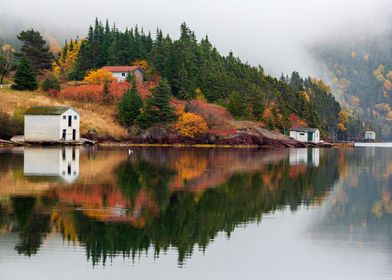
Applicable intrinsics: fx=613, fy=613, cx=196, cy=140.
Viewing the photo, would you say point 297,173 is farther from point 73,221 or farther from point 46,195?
point 73,221

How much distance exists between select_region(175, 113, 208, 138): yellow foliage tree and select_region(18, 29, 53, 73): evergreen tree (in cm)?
3951

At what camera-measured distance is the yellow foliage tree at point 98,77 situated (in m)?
114

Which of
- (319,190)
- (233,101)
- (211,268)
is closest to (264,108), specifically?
(233,101)

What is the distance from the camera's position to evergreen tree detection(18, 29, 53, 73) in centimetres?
12500

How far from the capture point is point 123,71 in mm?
118625

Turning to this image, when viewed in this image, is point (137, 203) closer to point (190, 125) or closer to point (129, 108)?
point (190, 125)

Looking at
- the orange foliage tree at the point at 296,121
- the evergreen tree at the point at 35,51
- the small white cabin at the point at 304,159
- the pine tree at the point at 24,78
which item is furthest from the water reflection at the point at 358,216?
the evergreen tree at the point at 35,51

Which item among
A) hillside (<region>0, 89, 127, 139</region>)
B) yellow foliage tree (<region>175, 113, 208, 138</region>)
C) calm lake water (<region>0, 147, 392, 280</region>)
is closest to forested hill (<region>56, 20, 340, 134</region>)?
yellow foliage tree (<region>175, 113, 208, 138</region>)

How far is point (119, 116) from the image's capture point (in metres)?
102

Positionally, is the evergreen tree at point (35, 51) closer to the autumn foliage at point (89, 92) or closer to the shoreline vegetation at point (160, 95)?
the shoreline vegetation at point (160, 95)

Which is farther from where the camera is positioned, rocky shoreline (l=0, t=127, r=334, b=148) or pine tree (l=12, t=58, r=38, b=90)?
pine tree (l=12, t=58, r=38, b=90)

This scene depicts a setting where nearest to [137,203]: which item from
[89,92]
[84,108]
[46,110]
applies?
[46,110]

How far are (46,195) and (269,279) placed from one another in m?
14.8

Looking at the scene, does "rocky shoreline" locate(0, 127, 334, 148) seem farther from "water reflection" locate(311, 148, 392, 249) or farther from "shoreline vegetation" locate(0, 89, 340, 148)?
"water reflection" locate(311, 148, 392, 249)
